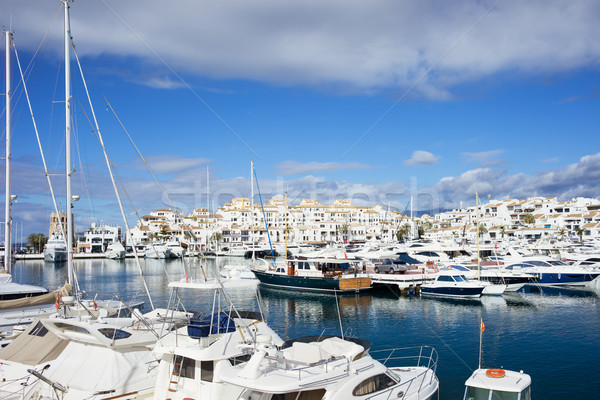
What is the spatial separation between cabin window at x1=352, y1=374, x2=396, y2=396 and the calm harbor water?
14.9 ft

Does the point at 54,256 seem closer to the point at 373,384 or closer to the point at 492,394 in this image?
the point at 373,384

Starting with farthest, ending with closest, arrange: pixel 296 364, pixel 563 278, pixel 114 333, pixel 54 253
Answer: pixel 54 253 < pixel 563 278 < pixel 114 333 < pixel 296 364

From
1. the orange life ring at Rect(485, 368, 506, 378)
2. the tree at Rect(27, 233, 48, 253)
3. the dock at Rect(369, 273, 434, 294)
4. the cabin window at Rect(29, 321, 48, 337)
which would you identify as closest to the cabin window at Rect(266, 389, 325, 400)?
the orange life ring at Rect(485, 368, 506, 378)

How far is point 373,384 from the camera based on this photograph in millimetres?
10578

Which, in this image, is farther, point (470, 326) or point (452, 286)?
point (452, 286)

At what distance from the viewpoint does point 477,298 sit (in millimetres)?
33000

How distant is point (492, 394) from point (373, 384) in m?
2.83

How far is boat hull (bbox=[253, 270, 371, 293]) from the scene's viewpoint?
37.0 meters

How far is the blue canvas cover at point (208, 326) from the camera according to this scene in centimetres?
1127

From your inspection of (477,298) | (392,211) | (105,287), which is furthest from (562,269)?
(392,211)

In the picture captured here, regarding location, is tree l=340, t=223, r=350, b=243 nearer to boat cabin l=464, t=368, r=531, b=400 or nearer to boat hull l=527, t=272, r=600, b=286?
boat hull l=527, t=272, r=600, b=286

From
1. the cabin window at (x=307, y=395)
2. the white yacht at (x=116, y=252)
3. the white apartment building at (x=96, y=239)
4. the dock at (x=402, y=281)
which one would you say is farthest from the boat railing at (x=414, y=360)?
the white apartment building at (x=96, y=239)

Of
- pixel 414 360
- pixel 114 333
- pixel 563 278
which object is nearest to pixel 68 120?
pixel 114 333

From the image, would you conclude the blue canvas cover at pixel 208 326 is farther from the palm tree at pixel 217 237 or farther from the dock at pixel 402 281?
the palm tree at pixel 217 237
